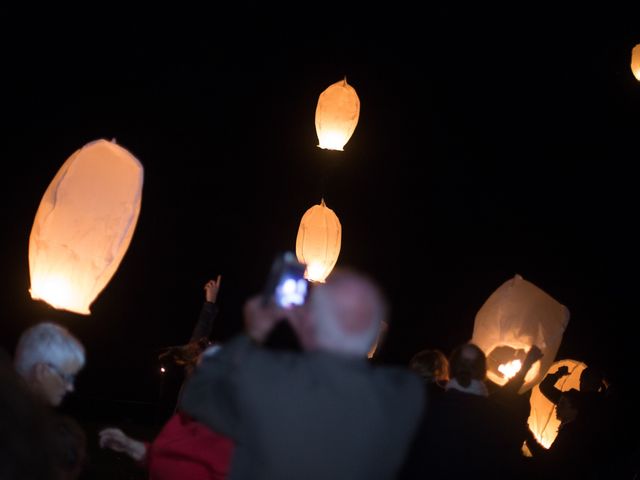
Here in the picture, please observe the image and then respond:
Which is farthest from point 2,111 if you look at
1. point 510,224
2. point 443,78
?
point 510,224

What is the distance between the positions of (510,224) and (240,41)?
4.01 meters

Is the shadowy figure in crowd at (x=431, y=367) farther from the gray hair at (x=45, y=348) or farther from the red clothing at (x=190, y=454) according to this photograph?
the gray hair at (x=45, y=348)

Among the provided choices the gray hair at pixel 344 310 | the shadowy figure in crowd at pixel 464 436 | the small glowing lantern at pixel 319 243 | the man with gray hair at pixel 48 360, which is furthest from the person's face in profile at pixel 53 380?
the small glowing lantern at pixel 319 243

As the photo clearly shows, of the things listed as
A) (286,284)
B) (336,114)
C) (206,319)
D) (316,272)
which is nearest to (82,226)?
(206,319)

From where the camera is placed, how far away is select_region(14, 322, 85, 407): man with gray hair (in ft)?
6.27

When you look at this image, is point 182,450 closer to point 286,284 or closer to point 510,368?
point 286,284

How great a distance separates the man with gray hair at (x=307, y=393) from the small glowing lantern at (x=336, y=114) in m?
4.85

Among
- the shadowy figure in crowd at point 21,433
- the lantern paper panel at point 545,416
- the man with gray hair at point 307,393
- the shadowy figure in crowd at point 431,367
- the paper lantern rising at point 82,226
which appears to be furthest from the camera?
the lantern paper panel at point 545,416

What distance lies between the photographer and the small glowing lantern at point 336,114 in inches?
251

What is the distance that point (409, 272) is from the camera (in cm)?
889

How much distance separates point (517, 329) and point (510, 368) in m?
0.22

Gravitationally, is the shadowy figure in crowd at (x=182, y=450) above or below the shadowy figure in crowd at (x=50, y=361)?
below

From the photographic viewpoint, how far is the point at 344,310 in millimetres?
1659

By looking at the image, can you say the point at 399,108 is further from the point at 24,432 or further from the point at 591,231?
the point at 24,432
